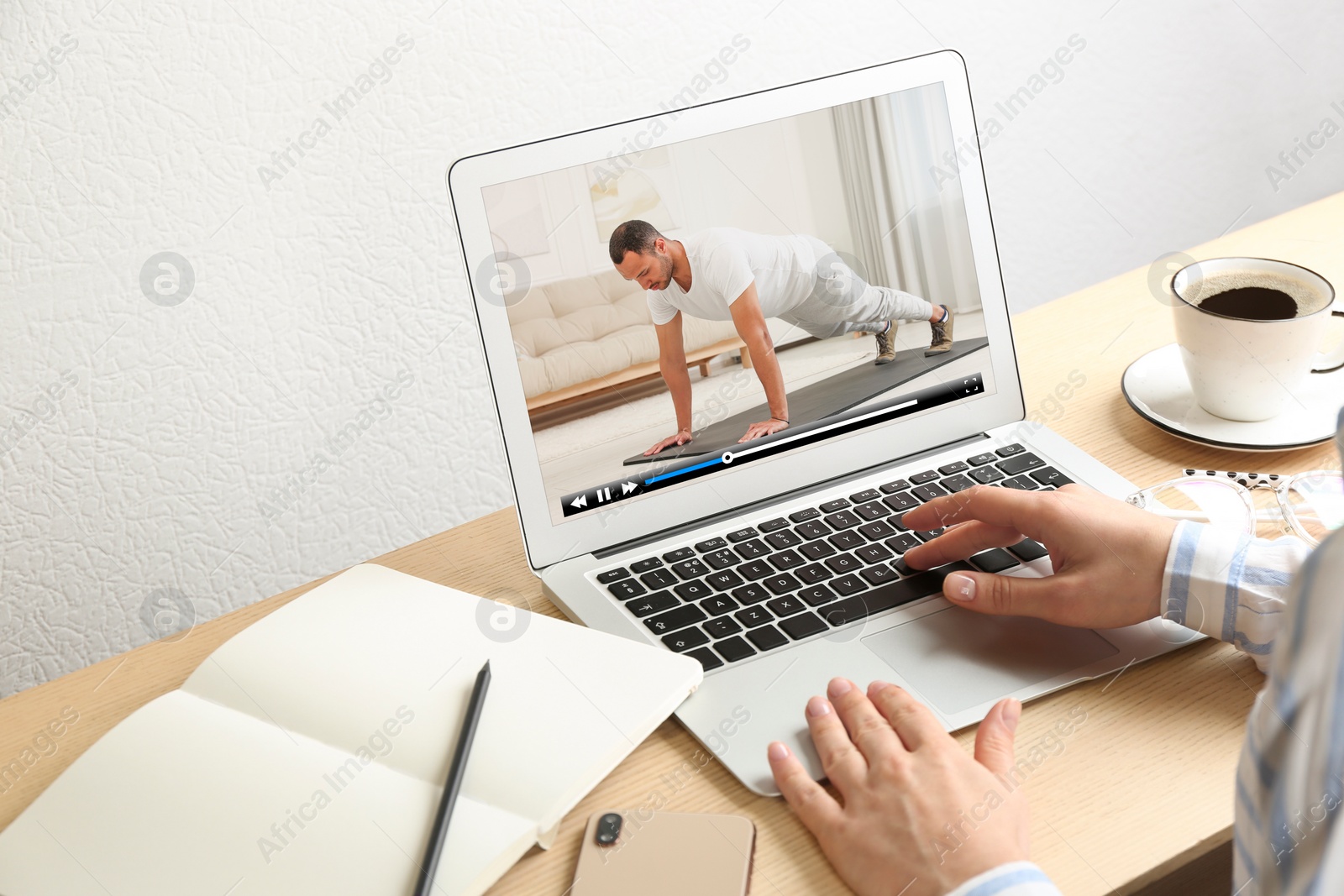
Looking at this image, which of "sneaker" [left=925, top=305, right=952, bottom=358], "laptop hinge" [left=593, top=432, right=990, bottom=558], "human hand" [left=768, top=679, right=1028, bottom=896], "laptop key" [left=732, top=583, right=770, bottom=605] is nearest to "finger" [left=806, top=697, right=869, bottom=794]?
"human hand" [left=768, top=679, right=1028, bottom=896]

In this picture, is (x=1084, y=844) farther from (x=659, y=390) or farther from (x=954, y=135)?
(x=954, y=135)

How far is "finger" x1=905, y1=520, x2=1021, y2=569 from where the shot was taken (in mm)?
688

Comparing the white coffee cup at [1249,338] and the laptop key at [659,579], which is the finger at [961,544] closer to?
the laptop key at [659,579]

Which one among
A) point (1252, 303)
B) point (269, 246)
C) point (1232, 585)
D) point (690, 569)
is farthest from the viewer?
point (269, 246)

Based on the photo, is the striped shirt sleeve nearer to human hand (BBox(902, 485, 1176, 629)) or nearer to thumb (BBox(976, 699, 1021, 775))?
human hand (BBox(902, 485, 1176, 629))

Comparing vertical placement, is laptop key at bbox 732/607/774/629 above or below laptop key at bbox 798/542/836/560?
below

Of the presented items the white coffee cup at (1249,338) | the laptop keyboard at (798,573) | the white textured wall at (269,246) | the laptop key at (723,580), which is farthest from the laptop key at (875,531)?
the white textured wall at (269,246)

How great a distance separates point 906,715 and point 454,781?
0.25 m

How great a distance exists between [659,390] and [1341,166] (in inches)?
79.9

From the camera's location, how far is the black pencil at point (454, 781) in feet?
1.59

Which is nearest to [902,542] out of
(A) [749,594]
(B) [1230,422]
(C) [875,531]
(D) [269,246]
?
(C) [875,531]

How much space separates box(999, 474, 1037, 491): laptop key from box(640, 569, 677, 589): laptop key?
270 millimetres

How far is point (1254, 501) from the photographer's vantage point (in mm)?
764

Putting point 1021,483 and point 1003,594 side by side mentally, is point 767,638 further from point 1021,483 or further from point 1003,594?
point 1021,483
